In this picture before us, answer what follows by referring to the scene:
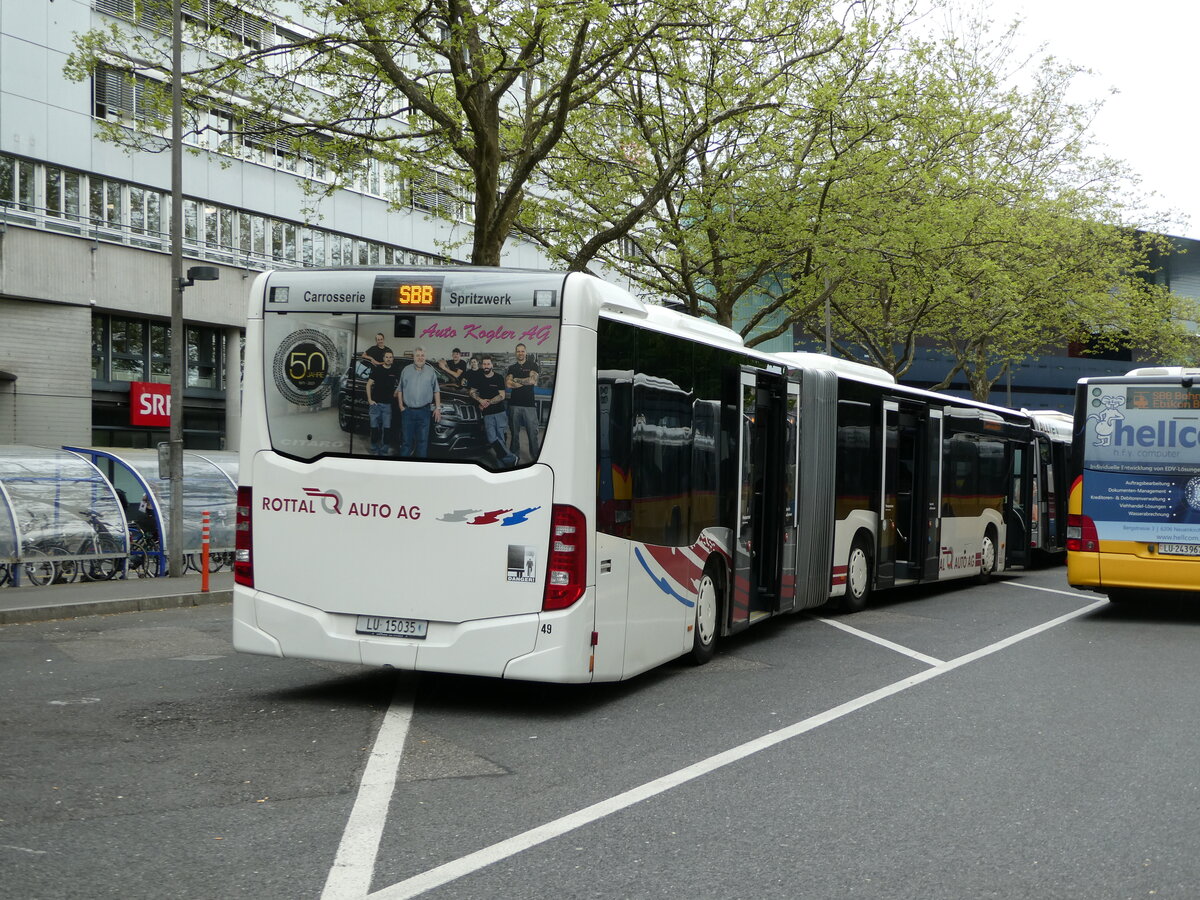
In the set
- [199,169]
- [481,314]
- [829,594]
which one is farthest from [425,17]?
[199,169]

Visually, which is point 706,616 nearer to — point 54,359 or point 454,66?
point 454,66

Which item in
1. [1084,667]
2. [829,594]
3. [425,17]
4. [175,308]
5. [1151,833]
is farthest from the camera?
[175,308]

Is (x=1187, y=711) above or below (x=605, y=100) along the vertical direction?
below

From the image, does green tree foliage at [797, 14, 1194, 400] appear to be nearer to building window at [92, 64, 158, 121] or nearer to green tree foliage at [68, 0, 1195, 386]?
green tree foliage at [68, 0, 1195, 386]

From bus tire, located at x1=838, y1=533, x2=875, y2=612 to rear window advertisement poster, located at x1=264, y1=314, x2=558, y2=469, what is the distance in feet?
26.9

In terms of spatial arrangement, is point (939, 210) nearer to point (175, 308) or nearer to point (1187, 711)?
point (175, 308)

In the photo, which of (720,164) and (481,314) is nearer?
(481,314)

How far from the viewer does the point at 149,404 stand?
114ft

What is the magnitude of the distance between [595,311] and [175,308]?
14044 mm

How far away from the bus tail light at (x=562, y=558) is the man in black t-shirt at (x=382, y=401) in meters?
1.23

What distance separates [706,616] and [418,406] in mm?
3703

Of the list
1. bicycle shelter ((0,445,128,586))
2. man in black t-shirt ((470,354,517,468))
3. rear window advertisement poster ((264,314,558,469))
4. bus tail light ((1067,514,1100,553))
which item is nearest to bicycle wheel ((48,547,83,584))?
bicycle shelter ((0,445,128,586))

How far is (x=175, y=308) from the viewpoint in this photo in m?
20.9

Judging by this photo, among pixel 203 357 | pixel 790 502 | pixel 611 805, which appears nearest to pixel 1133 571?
pixel 790 502
